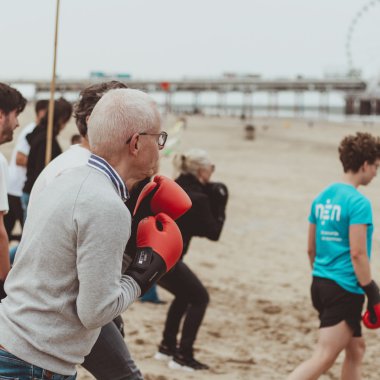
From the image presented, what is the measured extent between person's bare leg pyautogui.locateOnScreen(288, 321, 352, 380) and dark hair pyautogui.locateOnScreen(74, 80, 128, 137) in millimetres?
1647

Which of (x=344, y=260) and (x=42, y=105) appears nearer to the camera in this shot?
(x=344, y=260)

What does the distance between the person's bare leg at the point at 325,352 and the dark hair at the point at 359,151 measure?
31.4 inches

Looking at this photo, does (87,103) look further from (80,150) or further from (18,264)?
(18,264)

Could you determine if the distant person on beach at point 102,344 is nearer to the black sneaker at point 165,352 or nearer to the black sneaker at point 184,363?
the black sneaker at point 184,363

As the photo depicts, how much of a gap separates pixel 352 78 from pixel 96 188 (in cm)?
8083

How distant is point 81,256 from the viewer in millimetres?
1759

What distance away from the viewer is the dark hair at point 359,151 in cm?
346

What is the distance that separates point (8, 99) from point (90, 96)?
575 mm

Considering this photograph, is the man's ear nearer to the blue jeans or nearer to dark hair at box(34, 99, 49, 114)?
the blue jeans

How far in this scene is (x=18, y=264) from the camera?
1897 millimetres

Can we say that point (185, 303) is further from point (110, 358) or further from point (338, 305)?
point (110, 358)

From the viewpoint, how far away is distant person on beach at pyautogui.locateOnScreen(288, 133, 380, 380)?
3.35 metres

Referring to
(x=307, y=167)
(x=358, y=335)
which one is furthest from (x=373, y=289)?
(x=307, y=167)

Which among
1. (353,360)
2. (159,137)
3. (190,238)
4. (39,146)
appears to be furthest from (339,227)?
(39,146)
